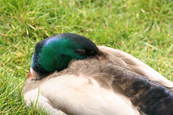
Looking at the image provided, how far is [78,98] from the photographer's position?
244 cm

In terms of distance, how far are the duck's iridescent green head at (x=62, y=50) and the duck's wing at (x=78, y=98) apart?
0.84 ft

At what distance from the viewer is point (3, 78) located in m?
3.09

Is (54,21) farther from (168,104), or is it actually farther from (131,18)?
(168,104)

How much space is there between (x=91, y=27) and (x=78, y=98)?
87.5 inches

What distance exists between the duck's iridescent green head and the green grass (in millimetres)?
703

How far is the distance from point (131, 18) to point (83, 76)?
2380 mm

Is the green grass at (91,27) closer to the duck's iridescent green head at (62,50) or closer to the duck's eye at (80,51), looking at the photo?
the duck's iridescent green head at (62,50)

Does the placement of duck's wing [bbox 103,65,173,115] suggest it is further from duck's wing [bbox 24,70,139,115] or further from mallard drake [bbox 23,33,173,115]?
duck's wing [bbox 24,70,139,115]

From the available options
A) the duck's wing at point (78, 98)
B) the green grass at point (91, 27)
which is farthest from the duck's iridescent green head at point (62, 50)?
the green grass at point (91, 27)

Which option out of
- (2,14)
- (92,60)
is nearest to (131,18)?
(2,14)

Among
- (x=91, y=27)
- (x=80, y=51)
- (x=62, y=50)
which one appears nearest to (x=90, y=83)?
(x=80, y=51)

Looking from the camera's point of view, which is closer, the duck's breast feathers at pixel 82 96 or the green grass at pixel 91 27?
the duck's breast feathers at pixel 82 96

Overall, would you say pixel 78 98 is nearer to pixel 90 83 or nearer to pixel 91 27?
pixel 90 83

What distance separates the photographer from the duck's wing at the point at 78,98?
2376 millimetres
